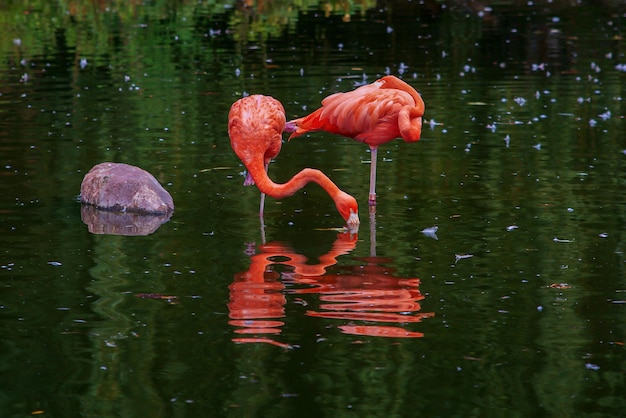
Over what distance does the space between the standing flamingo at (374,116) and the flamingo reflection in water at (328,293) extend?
169cm

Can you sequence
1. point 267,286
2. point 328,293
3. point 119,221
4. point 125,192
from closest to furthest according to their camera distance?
point 328,293
point 267,286
point 119,221
point 125,192

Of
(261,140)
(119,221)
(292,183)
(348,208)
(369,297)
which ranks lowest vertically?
(369,297)

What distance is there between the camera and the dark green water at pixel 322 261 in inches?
244

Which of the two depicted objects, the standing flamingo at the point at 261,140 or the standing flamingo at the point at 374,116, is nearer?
the standing flamingo at the point at 261,140

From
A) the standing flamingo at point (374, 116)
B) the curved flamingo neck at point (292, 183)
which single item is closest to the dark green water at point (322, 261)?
the curved flamingo neck at point (292, 183)

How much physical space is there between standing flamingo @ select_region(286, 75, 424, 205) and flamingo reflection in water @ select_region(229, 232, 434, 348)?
1.69 m

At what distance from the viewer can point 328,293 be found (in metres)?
7.76

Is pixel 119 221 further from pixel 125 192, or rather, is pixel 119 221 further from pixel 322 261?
pixel 322 261

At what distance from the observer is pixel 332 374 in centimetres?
633


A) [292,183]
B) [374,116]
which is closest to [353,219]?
[292,183]

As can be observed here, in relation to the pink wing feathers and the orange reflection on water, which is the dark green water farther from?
the pink wing feathers

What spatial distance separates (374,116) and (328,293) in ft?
9.91

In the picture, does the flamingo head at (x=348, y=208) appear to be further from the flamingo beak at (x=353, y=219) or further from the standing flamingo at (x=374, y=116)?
the standing flamingo at (x=374, y=116)

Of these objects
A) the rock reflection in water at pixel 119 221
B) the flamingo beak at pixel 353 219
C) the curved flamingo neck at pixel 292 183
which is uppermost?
the curved flamingo neck at pixel 292 183
